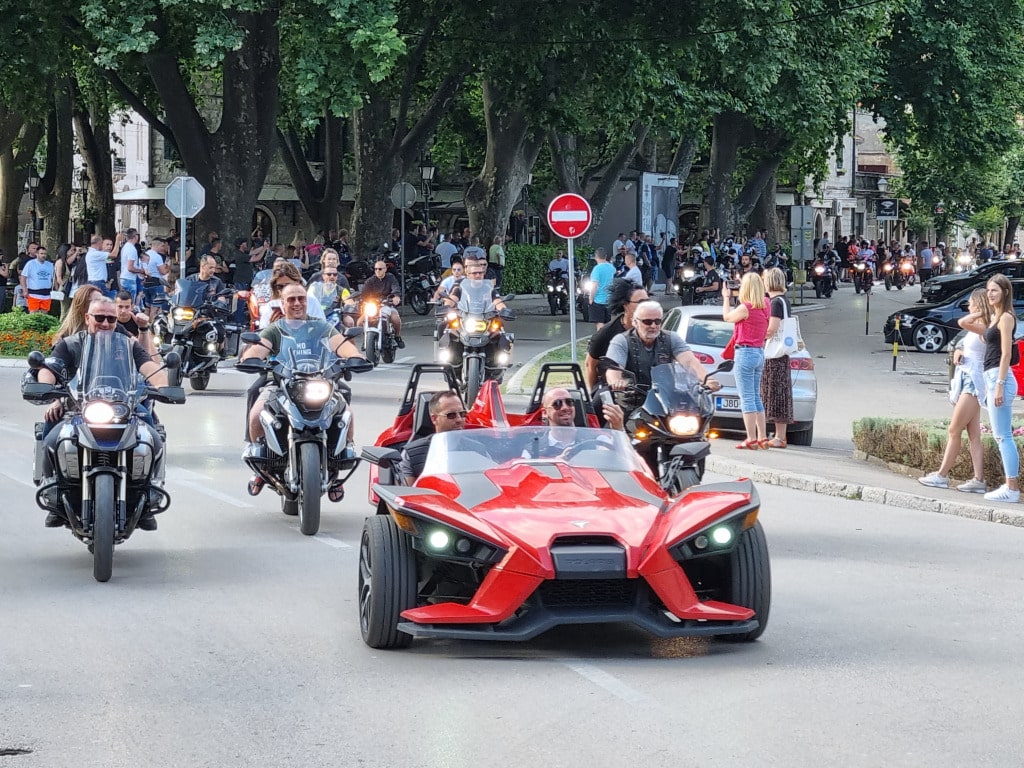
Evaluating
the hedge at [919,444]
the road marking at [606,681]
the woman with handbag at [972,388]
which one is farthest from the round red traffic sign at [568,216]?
the road marking at [606,681]

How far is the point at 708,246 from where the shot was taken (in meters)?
53.5

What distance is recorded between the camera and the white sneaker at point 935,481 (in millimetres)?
14983

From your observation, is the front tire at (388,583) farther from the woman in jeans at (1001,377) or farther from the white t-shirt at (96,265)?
the white t-shirt at (96,265)

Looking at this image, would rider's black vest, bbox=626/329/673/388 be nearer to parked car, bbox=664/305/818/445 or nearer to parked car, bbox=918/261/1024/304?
parked car, bbox=664/305/818/445

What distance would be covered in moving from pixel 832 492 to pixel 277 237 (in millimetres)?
57068

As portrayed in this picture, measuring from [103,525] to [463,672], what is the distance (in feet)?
9.64

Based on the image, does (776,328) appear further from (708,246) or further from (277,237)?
(277,237)

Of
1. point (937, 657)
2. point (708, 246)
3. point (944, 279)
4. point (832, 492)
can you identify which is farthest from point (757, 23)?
point (937, 657)

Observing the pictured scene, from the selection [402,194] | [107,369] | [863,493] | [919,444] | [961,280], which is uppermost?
[402,194]

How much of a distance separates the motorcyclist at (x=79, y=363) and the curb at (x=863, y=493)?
605 cm

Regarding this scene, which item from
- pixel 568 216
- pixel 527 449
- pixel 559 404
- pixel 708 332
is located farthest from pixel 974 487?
pixel 568 216

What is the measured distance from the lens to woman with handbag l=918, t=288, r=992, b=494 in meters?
14.3

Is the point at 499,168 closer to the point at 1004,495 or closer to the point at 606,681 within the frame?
the point at 1004,495

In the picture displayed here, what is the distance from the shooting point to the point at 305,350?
1250cm
